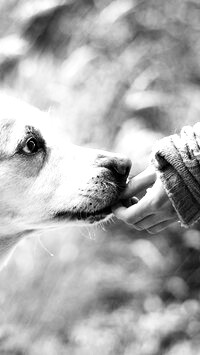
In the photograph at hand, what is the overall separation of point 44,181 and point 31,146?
17cm

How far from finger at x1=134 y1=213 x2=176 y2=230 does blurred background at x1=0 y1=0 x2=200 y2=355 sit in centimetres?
119

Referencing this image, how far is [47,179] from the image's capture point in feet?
9.14

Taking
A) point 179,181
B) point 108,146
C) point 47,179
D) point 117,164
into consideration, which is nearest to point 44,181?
point 47,179

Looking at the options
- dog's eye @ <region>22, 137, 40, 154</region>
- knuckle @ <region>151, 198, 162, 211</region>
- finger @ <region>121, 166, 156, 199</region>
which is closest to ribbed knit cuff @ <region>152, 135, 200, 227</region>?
knuckle @ <region>151, 198, 162, 211</region>

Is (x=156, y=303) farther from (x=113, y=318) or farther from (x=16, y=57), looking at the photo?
(x=16, y=57)

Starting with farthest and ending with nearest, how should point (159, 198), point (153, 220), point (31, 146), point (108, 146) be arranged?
1. point (108, 146)
2. point (31, 146)
3. point (153, 220)
4. point (159, 198)

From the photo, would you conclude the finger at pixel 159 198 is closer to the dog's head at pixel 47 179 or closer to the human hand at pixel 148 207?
the human hand at pixel 148 207

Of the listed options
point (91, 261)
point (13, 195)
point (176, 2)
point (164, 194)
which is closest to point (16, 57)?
point (176, 2)

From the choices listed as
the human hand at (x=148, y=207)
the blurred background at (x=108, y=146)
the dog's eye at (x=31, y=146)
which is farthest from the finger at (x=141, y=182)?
the blurred background at (x=108, y=146)

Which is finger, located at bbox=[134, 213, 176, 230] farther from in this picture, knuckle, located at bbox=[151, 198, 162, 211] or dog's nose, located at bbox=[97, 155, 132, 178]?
dog's nose, located at bbox=[97, 155, 132, 178]

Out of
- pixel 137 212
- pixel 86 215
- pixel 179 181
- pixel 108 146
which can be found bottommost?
pixel 108 146

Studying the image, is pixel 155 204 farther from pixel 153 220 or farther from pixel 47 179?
pixel 47 179

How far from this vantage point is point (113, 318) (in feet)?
12.7

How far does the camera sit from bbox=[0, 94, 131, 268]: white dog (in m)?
2.69
